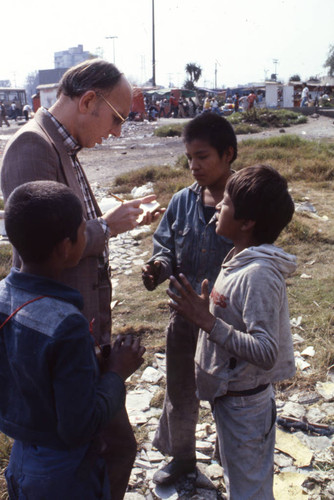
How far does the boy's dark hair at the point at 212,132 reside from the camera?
254 centimetres

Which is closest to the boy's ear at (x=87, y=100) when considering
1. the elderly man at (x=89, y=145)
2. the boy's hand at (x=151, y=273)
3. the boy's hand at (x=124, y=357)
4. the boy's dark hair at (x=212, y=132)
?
the elderly man at (x=89, y=145)

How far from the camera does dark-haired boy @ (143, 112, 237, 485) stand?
8.32 ft

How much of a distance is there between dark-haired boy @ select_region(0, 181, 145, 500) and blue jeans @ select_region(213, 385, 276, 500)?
0.61 meters

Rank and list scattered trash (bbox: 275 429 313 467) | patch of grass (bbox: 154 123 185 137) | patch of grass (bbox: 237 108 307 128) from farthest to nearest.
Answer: patch of grass (bbox: 237 108 307 128), patch of grass (bbox: 154 123 185 137), scattered trash (bbox: 275 429 313 467)

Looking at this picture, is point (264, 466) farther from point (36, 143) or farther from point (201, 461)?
point (36, 143)

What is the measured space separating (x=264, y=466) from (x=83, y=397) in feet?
3.29

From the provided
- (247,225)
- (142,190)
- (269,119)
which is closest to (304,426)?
(247,225)

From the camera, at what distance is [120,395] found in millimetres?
1642

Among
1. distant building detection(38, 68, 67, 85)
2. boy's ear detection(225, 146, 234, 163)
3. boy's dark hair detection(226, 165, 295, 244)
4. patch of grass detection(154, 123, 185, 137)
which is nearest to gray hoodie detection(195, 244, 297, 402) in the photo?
boy's dark hair detection(226, 165, 295, 244)

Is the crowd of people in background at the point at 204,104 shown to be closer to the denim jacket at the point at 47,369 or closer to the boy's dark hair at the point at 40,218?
the boy's dark hair at the point at 40,218

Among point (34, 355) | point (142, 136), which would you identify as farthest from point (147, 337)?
point (142, 136)

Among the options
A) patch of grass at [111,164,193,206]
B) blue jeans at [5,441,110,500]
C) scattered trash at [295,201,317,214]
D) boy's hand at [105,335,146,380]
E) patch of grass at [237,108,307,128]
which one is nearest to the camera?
blue jeans at [5,441,110,500]

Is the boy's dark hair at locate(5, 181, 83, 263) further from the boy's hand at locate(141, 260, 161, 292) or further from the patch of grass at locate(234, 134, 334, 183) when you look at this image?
the patch of grass at locate(234, 134, 334, 183)

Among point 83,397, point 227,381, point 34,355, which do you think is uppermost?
point 34,355
